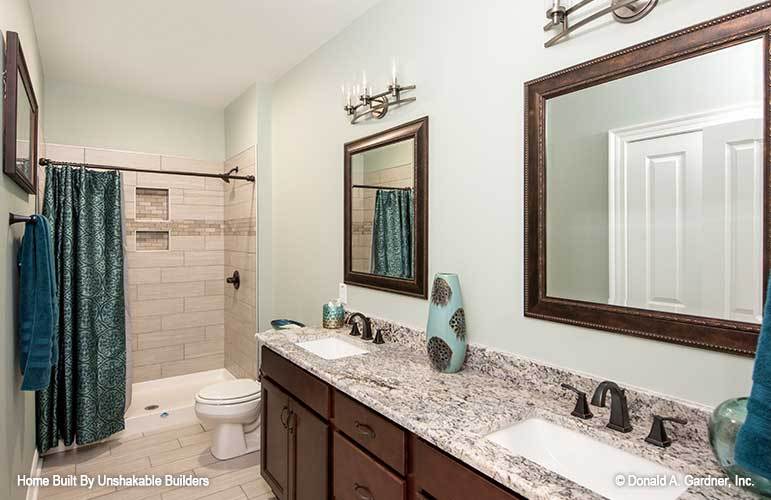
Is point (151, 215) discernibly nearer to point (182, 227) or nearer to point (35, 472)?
point (182, 227)

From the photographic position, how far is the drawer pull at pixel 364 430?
1460 mm

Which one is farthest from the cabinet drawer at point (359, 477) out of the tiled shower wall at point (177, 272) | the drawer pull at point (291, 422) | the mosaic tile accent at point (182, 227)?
the mosaic tile accent at point (182, 227)

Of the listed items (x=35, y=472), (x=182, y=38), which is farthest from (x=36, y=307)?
(x=182, y=38)

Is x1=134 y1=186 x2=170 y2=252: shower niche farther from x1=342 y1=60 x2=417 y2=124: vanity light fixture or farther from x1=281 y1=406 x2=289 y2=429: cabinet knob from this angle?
x1=281 y1=406 x2=289 y2=429: cabinet knob

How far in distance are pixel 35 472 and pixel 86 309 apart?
3.29 feet

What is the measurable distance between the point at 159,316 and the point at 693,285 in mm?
4008

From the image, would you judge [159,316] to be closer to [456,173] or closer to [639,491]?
[456,173]

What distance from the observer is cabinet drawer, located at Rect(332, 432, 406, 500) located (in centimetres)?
136

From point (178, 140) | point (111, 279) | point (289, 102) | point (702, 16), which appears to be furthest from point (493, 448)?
point (178, 140)

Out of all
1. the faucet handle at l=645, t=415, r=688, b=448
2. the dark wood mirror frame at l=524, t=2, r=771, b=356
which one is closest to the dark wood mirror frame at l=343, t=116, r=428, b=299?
the dark wood mirror frame at l=524, t=2, r=771, b=356

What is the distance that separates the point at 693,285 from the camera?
1.16m

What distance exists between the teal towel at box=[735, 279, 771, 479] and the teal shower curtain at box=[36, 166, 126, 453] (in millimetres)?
3485

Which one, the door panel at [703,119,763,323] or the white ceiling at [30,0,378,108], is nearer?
the door panel at [703,119,763,323]

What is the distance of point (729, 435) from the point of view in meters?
0.95
